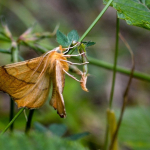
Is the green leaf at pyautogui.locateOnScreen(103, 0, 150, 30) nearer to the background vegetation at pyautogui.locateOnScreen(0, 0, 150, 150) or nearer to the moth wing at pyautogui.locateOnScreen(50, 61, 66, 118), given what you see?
the moth wing at pyautogui.locateOnScreen(50, 61, 66, 118)

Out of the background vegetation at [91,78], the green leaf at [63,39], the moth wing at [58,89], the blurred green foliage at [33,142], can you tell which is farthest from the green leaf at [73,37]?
the background vegetation at [91,78]

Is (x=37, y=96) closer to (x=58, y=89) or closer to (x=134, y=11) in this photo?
(x=58, y=89)

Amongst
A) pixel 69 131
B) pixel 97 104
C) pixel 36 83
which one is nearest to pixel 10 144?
pixel 36 83

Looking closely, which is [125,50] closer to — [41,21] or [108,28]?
[108,28]

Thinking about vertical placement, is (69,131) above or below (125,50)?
below

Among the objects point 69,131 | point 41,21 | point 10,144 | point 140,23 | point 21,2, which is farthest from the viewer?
point 41,21

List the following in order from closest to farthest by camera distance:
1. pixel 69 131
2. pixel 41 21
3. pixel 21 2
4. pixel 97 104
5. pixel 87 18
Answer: pixel 69 131 → pixel 97 104 → pixel 21 2 → pixel 41 21 → pixel 87 18

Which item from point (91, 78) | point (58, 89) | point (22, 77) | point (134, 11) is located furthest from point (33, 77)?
point (91, 78)
